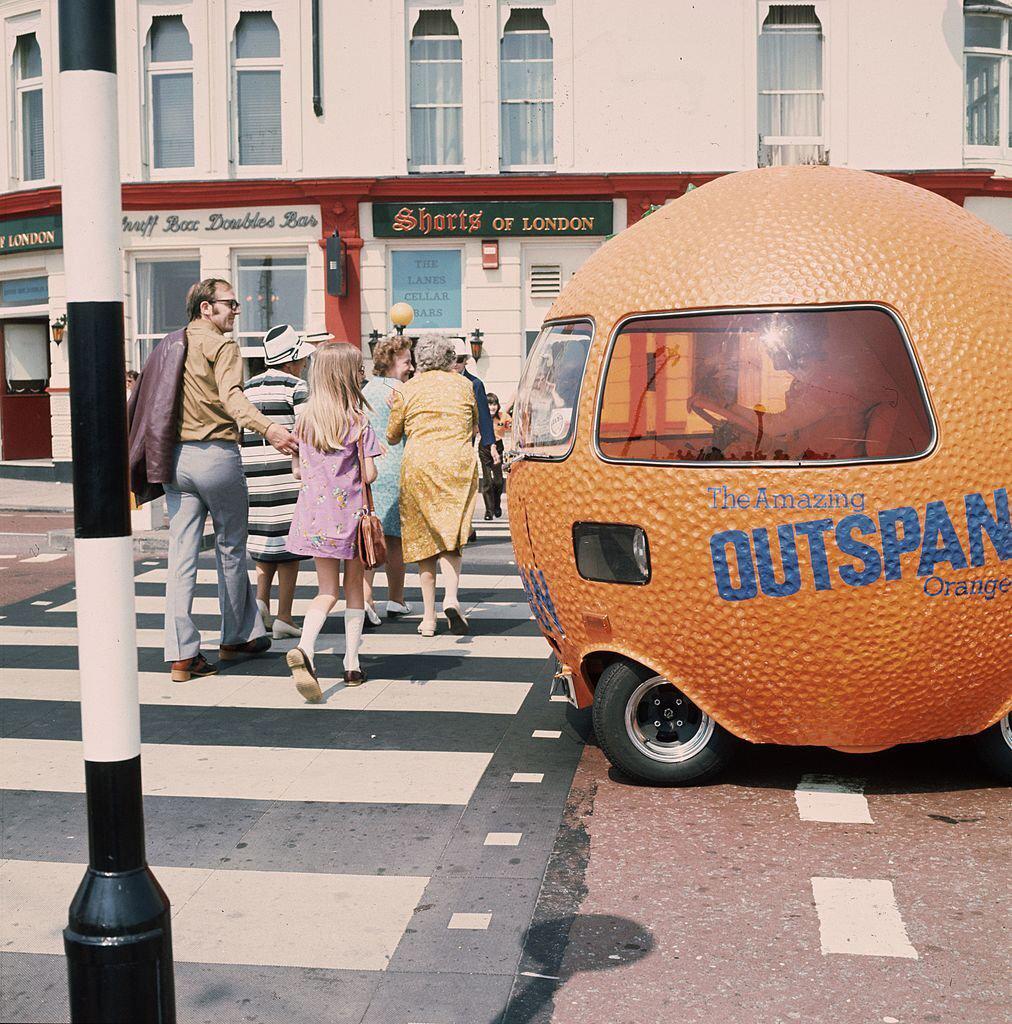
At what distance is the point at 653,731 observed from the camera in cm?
537

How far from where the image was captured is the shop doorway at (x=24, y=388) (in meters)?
23.6

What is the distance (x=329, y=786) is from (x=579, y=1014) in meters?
2.20

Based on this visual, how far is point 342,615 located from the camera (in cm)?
950

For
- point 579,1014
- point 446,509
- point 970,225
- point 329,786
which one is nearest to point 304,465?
point 446,509

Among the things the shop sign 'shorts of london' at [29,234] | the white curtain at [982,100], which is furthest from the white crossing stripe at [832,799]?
the shop sign 'shorts of london' at [29,234]

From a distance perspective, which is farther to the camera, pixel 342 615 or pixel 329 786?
pixel 342 615

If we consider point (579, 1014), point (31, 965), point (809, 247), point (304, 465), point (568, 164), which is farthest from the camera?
point (568, 164)

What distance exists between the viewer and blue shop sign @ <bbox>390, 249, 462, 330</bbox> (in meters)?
21.0

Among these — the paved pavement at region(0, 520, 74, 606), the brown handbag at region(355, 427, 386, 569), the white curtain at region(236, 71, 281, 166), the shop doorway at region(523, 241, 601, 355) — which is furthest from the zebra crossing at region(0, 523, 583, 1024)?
the white curtain at region(236, 71, 281, 166)

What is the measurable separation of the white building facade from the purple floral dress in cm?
1348

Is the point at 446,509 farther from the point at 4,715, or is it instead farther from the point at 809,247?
the point at 809,247

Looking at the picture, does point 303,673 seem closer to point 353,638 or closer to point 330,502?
point 353,638

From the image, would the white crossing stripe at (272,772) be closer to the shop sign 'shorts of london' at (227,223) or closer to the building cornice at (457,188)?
the building cornice at (457,188)

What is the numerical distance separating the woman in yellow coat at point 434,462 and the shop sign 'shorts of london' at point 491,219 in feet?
40.6
